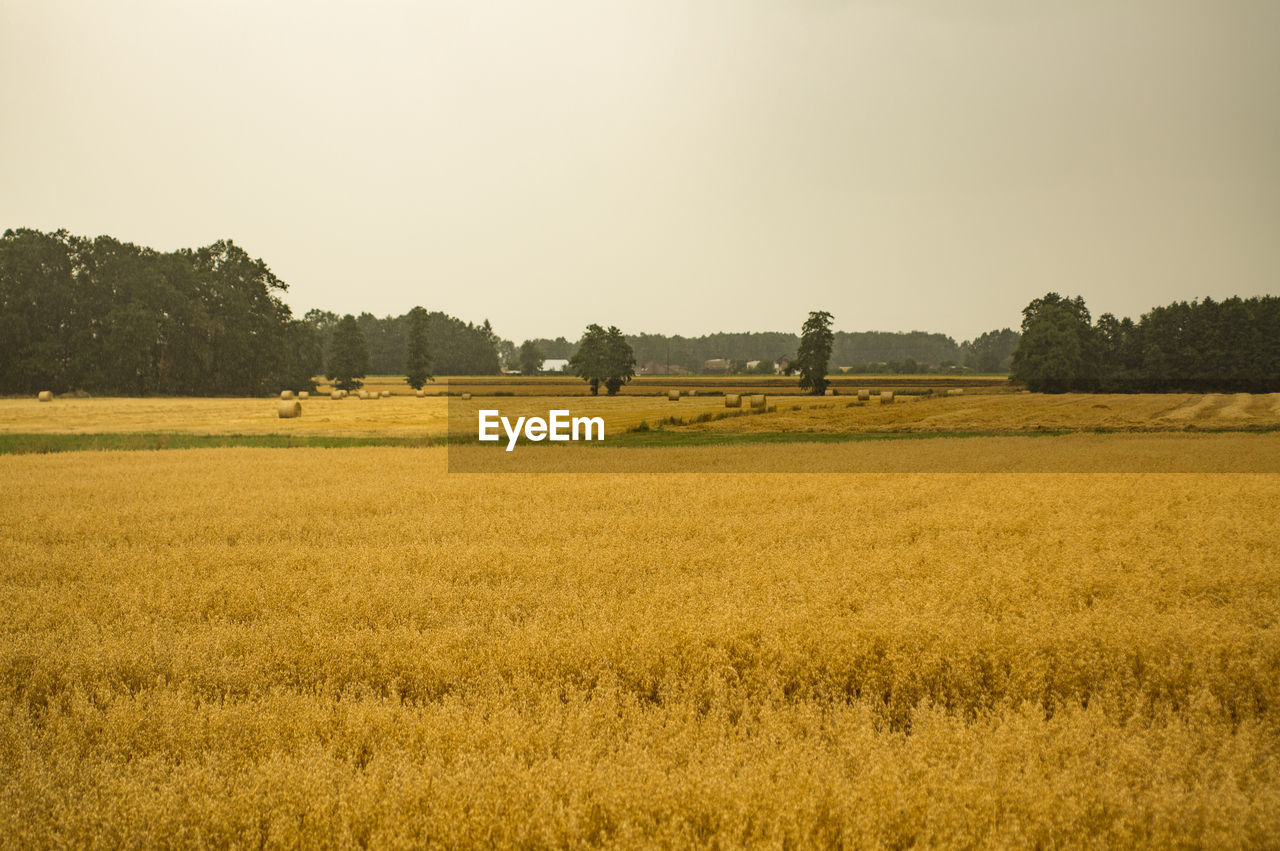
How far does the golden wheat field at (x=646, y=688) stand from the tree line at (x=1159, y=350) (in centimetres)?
7815

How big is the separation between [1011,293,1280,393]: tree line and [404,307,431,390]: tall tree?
72873 mm

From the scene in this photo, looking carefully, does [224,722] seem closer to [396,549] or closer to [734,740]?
[734,740]

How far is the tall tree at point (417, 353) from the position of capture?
95375 mm

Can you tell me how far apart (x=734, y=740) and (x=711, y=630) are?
164 cm

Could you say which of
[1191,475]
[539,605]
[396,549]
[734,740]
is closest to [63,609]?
[396,549]

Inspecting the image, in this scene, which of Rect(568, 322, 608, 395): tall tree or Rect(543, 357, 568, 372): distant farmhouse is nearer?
Rect(568, 322, 608, 395): tall tree

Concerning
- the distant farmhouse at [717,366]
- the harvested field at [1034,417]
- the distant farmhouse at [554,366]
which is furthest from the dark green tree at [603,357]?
the distant farmhouse at [717,366]

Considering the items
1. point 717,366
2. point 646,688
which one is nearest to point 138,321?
point 646,688

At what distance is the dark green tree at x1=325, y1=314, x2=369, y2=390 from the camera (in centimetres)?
9394

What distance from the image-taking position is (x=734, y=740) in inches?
163

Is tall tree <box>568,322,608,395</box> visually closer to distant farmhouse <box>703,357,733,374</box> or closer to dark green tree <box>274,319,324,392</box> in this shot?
dark green tree <box>274,319,324,392</box>

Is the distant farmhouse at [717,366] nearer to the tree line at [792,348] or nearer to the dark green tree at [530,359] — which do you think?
the tree line at [792,348]

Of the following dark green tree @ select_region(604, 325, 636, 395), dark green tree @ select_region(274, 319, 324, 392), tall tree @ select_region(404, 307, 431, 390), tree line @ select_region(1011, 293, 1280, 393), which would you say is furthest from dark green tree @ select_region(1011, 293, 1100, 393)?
dark green tree @ select_region(274, 319, 324, 392)

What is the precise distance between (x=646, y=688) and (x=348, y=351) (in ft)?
321
